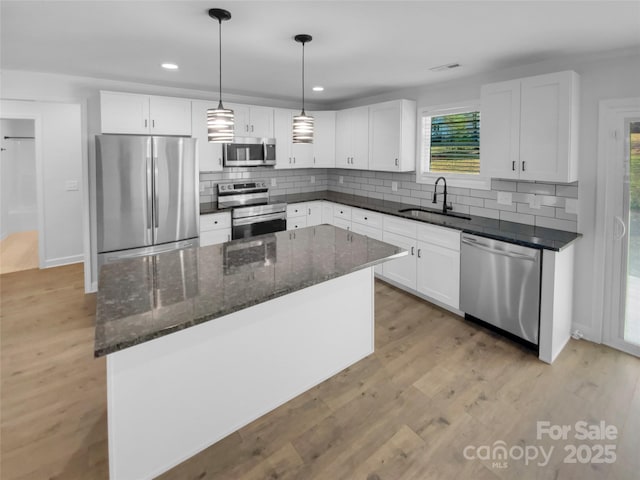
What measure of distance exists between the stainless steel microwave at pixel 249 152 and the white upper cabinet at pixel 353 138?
3.27ft

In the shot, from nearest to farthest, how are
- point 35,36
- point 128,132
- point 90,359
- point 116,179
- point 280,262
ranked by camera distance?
point 280,262 → point 35,36 → point 90,359 → point 116,179 → point 128,132

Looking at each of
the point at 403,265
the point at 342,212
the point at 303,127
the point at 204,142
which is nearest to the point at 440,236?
the point at 403,265

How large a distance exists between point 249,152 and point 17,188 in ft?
16.4

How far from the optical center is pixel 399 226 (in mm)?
4199

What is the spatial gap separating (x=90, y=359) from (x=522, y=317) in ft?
11.6

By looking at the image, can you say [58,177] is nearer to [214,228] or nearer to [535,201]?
[214,228]

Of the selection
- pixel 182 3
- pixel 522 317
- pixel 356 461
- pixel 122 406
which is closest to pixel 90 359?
pixel 122 406

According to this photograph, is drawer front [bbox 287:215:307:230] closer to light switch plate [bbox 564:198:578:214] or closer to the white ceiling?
the white ceiling

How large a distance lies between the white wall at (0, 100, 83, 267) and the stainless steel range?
235 cm

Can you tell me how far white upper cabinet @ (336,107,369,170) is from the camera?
4.98 m

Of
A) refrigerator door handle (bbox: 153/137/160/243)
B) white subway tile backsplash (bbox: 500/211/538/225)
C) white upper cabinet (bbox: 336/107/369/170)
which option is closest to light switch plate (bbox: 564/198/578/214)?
white subway tile backsplash (bbox: 500/211/538/225)

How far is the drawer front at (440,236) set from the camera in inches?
141

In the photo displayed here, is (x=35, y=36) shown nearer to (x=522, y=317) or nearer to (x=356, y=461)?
(x=356, y=461)

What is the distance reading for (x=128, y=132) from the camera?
156 inches
